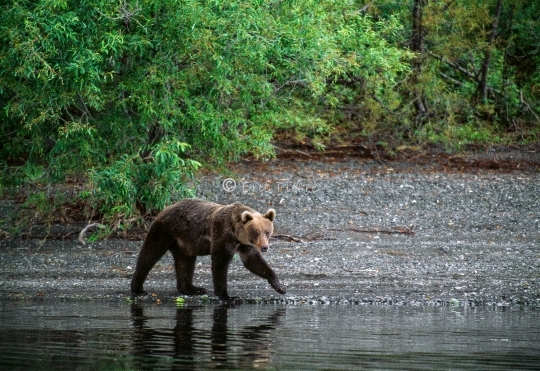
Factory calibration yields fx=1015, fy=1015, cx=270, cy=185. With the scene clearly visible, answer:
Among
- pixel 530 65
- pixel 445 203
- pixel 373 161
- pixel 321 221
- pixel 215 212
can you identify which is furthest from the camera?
pixel 530 65

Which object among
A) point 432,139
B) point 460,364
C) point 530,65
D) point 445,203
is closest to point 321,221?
point 445,203

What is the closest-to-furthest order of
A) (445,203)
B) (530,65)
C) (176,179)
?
(176,179)
(445,203)
(530,65)

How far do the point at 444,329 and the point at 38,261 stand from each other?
20.7 ft

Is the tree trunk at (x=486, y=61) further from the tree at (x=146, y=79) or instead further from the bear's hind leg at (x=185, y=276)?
the bear's hind leg at (x=185, y=276)

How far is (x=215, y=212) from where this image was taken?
1132cm

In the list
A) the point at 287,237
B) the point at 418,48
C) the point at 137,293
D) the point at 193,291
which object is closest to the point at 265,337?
the point at 193,291

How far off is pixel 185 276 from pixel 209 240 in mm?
597

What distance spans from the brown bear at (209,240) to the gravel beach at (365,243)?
14.0 inches

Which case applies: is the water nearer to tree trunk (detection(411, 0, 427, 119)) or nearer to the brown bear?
the brown bear

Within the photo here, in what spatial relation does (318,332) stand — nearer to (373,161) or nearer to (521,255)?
(521,255)

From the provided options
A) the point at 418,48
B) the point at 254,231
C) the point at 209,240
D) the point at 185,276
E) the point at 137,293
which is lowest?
the point at 137,293

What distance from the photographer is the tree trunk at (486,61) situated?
72.7 feet

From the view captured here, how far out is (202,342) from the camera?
874 centimetres

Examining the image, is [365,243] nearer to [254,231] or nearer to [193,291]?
[193,291]
